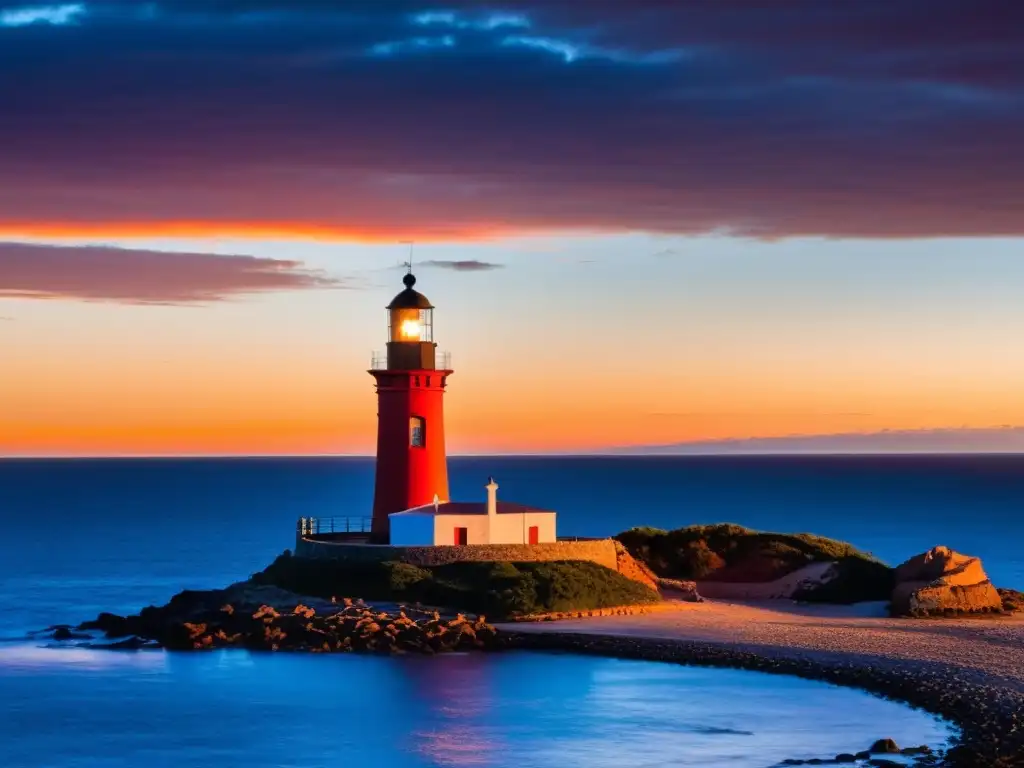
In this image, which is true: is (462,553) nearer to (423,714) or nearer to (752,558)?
(752,558)

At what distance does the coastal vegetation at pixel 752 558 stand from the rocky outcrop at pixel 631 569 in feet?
5.20

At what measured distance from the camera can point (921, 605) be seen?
41.8 meters

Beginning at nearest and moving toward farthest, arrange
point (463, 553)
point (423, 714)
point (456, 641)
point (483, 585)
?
point (423, 714) < point (456, 641) < point (483, 585) < point (463, 553)

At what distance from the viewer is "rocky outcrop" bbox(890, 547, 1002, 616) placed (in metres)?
41.8

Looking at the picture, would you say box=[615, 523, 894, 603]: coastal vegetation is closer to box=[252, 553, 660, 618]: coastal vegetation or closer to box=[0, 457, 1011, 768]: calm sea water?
box=[252, 553, 660, 618]: coastal vegetation

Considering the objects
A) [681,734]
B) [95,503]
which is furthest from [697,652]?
[95,503]

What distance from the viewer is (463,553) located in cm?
4225

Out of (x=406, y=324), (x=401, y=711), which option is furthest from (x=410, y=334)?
(x=401, y=711)

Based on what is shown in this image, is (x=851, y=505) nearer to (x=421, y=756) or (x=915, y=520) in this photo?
(x=915, y=520)

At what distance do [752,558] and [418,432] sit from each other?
9.93 m

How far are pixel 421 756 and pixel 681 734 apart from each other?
15.5ft

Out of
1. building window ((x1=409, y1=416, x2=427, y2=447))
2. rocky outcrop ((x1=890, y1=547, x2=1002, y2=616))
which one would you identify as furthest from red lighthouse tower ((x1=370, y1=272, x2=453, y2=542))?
rocky outcrop ((x1=890, y1=547, x2=1002, y2=616))

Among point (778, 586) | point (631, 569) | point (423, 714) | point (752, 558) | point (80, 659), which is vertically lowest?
point (423, 714)

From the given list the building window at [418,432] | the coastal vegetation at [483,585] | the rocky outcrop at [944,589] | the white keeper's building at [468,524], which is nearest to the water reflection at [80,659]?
the coastal vegetation at [483,585]
